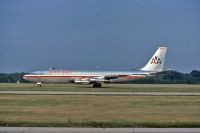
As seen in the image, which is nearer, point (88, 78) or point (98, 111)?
point (98, 111)

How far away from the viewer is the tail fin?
104m

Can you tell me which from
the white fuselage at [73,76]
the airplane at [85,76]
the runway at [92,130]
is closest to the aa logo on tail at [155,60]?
the airplane at [85,76]

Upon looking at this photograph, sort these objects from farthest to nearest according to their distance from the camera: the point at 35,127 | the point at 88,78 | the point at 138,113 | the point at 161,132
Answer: the point at 88,78, the point at 138,113, the point at 35,127, the point at 161,132

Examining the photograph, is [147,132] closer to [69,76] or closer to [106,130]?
[106,130]

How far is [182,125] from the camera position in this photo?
67.2 feet

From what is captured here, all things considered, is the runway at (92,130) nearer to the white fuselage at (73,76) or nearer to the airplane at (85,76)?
the airplane at (85,76)

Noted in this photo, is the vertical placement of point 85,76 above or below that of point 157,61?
below

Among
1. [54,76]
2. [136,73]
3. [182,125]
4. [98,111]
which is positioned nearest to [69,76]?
[54,76]

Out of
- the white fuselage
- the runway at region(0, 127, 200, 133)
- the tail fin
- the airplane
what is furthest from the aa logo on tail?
the runway at region(0, 127, 200, 133)

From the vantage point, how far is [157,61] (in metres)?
105

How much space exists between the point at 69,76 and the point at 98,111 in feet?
212

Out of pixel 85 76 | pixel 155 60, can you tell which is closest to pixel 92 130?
pixel 85 76

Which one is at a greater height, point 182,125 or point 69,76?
point 69,76

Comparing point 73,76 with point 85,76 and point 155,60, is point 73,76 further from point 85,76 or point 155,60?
point 155,60
